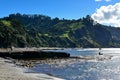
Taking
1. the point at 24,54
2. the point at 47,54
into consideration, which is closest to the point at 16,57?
the point at 24,54

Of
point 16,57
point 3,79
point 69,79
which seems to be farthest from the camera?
point 16,57

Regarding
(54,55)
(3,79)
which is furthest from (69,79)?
(54,55)

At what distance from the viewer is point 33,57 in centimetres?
10806

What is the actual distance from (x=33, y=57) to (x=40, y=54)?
4538 mm

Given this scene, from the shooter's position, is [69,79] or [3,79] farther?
[69,79]

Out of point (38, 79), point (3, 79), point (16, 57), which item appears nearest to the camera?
point (3, 79)

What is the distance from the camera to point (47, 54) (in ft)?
378

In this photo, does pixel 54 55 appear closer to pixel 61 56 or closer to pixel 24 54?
pixel 61 56

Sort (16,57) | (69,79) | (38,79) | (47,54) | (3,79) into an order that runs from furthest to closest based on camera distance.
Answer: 1. (47,54)
2. (16,57)
3. (69,79)
4. (38,79)
5. (3,79)

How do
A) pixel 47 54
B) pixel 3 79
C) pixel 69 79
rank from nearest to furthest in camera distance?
pixel 3 79
pixel 69 79
pixel 47 54

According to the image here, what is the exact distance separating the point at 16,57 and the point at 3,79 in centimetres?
6725

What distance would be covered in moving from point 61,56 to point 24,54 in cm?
1840

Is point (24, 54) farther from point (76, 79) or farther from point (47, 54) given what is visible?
point (76, 79)

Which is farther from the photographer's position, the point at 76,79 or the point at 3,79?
the point at 76,79
